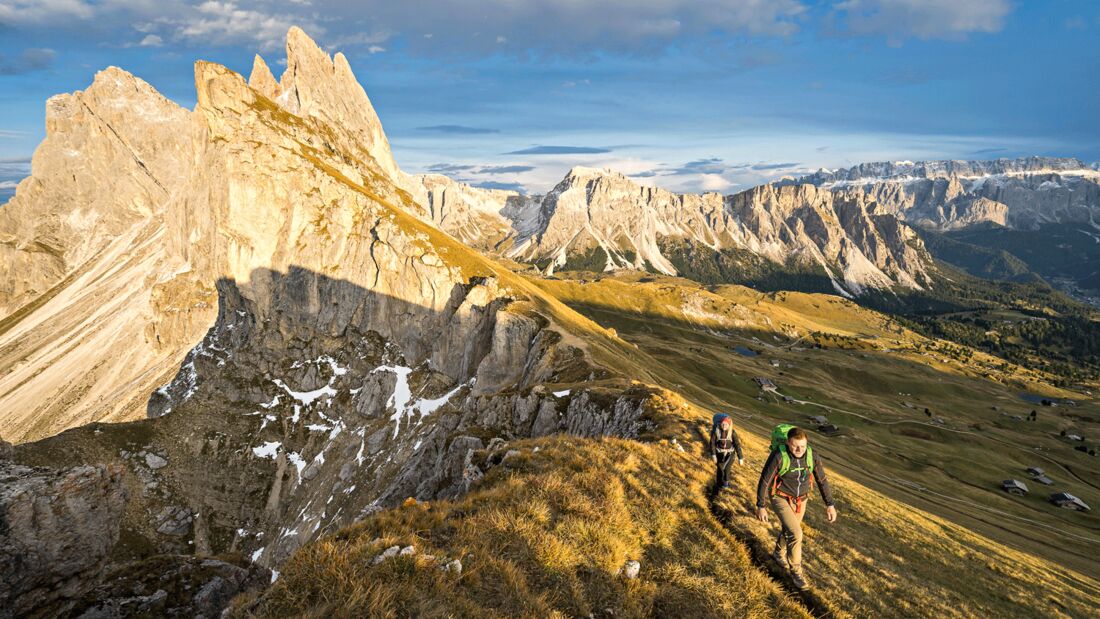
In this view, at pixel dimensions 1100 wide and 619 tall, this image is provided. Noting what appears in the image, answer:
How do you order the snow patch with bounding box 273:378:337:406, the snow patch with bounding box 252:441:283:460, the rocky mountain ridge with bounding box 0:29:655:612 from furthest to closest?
the snow patch with bounding box 273:378:337:406
the snow patch with bounding box 252:441:283:460
the rocky mountain ridge with bounding box 0:29:655:612

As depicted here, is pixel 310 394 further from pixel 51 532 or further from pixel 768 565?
pixel 768 565

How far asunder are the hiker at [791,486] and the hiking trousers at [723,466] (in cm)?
523

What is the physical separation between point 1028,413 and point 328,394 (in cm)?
25103

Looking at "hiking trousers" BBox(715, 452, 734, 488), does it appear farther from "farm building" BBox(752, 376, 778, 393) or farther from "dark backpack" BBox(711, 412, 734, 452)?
"farm building" BBox(752, 376, 778, 393)

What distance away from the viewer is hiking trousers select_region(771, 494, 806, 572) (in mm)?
13320

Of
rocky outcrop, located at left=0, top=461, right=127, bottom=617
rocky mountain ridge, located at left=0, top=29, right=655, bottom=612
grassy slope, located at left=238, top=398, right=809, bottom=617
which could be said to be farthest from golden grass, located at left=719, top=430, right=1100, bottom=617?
rocky mountain ridge, located at left=0, top=29, right=655, bottom=612

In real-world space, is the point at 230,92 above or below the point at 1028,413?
above

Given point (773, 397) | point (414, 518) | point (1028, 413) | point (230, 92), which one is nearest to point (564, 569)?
point (414, 518)

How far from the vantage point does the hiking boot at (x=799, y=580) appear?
42.3 feet

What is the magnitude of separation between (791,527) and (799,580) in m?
1.40

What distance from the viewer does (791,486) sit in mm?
13375

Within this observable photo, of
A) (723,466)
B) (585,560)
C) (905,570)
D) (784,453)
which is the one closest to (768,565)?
(784,453)

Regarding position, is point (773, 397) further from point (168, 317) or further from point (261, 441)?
point (168, 317)

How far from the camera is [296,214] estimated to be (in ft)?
462
